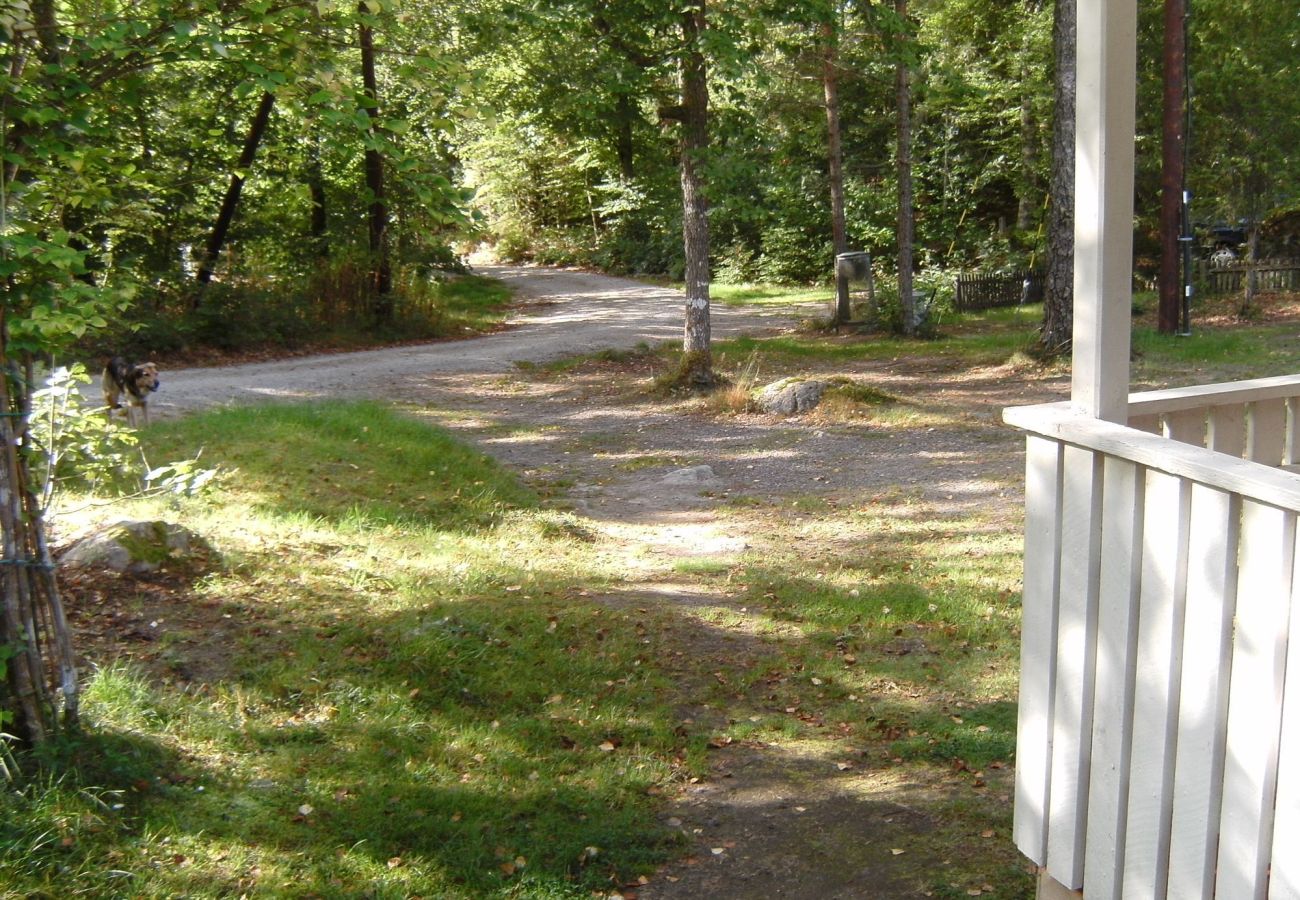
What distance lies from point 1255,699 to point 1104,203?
127 cm

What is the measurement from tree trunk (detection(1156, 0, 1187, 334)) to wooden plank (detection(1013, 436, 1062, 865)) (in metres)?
15.5

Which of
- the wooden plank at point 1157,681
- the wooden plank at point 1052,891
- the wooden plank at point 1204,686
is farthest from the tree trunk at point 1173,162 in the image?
the wooden plank at point 1204,686

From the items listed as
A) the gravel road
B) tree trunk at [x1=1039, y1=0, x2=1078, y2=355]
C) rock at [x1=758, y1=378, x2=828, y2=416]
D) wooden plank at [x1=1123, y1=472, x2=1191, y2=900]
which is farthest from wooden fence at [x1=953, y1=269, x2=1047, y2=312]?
wooden plank at [x1=1123, y1=472, x2=1191, y2=900]

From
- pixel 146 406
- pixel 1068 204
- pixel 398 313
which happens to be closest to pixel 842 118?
pixel 398 313

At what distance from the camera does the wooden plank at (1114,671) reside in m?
2.71

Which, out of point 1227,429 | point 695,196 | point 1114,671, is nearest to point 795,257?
point 695,196

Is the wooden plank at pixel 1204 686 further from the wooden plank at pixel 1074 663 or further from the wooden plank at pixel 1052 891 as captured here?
the wooden plank at pixel 1052 891

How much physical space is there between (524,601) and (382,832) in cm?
252

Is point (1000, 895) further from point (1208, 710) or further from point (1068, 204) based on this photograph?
point (1068, 204)

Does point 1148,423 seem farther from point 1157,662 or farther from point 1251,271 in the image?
point 1251,271

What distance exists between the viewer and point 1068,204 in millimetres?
14539

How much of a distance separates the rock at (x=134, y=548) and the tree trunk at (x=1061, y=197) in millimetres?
10757

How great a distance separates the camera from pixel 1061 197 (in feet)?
47.7

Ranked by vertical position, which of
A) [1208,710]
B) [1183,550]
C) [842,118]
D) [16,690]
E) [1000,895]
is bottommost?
[1000,895]
